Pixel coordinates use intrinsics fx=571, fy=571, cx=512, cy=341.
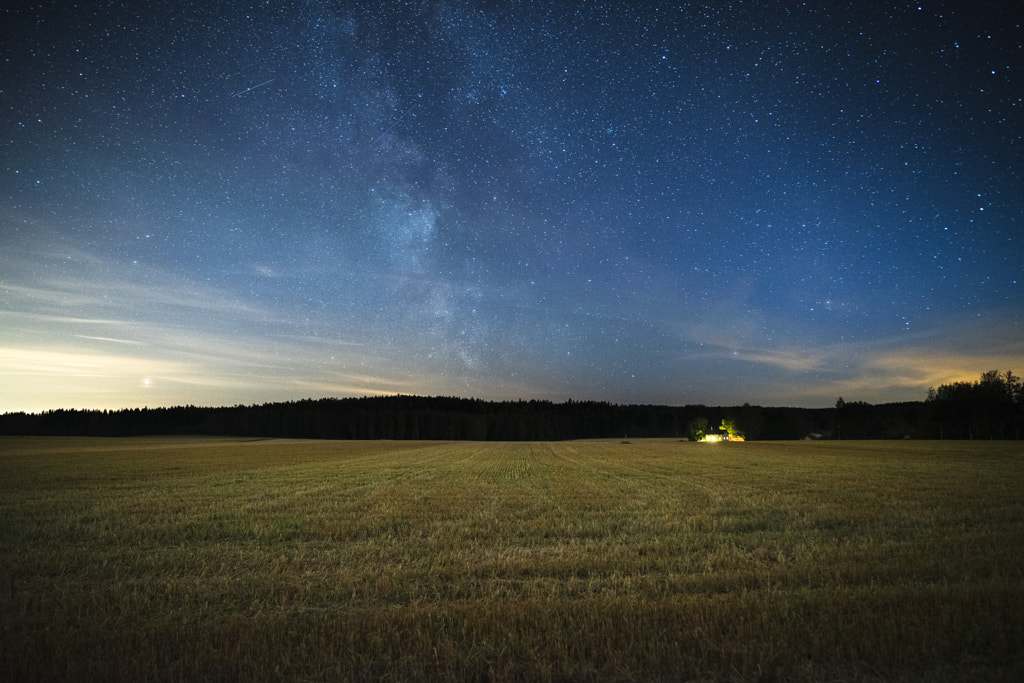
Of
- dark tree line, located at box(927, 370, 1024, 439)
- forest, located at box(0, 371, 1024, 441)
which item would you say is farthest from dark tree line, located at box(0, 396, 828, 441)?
dark tree line, located at box(927, 370, 1024, 439)

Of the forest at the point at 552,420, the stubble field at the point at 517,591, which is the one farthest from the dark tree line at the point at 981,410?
the stubble field at the point at 517,591

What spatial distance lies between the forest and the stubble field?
99320 millimetres

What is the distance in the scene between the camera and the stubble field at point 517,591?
579cm

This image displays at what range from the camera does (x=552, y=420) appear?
16750cm

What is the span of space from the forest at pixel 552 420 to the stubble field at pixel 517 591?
99.3 meters

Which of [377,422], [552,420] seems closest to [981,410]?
[552,420]

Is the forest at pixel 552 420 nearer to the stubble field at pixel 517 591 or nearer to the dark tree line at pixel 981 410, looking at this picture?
the dark tree line at pixel 981 410

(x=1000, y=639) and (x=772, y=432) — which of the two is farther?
(x=772, y=432)

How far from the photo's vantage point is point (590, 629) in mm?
6625

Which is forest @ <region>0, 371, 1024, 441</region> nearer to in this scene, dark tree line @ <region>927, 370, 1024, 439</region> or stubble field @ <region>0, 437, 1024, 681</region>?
dark tree line @ <region>927, 370, 1024, 439</region>

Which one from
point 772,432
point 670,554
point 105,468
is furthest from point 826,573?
point 772,432

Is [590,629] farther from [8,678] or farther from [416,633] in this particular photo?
[8,678]

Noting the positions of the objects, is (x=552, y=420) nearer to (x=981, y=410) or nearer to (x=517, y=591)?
(x=981, y=410)

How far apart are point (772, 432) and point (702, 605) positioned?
151 metres
